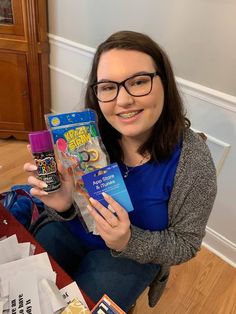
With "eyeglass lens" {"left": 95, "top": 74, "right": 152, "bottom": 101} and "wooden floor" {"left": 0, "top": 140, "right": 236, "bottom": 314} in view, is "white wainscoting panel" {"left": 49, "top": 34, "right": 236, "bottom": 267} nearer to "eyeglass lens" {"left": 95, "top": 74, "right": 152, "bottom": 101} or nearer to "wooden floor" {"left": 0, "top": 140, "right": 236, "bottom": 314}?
"wooden floor" {"left": 0, "top": 140, "right": 236, "bottom": 314}

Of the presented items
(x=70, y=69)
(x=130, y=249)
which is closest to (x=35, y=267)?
(x=130, y=249)

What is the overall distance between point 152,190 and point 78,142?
29 centimetres

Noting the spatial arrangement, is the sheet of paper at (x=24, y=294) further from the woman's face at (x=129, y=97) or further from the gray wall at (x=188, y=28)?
the gray wall at (x=188, y=28)

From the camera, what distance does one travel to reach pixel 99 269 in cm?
85

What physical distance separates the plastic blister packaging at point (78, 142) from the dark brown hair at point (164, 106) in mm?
194

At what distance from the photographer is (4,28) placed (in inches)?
75.1

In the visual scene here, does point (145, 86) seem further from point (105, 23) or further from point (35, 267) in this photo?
point (105, 23)

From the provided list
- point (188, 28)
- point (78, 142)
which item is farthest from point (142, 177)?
point (188, 28)

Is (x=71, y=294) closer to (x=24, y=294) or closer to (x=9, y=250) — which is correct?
(x=24, y=294)

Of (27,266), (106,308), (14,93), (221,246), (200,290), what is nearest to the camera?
(106,308)

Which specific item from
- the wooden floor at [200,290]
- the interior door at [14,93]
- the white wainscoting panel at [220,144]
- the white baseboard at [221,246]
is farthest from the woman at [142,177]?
the interior door at [14,93]

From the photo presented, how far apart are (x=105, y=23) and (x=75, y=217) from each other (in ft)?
4.16

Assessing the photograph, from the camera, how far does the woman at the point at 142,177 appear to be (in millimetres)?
732

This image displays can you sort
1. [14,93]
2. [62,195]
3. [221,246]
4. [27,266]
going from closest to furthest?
[27,266] < [62,195] < [221,246] < [14,93]
